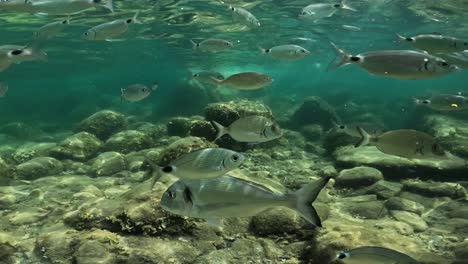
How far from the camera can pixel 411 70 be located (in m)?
4.32

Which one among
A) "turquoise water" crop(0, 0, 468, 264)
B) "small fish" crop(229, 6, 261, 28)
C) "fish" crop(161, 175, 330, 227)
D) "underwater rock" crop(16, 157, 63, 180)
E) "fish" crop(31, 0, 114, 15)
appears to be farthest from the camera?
"underwater rock" crop(16, 157, 63, 180)

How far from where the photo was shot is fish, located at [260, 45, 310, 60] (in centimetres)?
789

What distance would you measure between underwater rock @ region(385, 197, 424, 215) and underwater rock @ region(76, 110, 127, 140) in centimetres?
1456

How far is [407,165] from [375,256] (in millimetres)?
7474

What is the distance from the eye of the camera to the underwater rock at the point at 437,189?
837 cm

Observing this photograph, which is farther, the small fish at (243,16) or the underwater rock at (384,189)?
the small fish at (243,16)

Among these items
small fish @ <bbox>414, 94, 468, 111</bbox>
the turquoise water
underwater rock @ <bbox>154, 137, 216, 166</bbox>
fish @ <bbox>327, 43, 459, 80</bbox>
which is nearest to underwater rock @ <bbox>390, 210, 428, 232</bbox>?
the turquoise water

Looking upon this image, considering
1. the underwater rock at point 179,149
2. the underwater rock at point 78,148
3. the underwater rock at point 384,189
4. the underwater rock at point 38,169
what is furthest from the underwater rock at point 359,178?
the underwater rock at point 78,148

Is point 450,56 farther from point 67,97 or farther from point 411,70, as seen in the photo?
point 67,97

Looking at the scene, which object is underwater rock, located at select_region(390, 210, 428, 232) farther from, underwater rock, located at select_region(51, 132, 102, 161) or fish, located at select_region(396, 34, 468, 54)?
underwater rock, located at select_region(51, 132, 102, 161)

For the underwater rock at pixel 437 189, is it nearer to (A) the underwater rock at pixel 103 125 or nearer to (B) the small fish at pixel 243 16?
(B) the small fish at pixel 243 16

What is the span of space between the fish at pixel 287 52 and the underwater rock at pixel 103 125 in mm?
12886

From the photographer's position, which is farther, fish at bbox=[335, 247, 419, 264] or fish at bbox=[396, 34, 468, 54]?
fish at bbox=[396, 34, 468, 54]

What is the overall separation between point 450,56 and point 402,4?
18345mm
